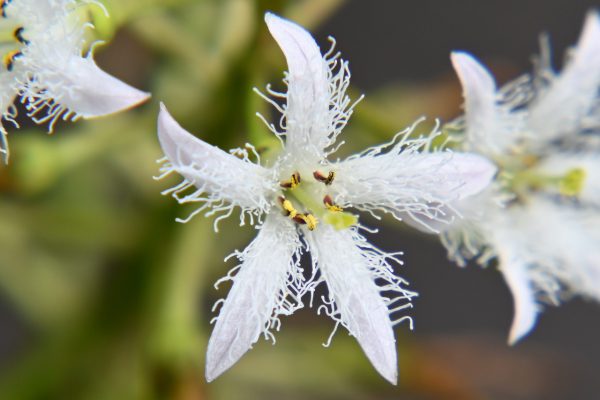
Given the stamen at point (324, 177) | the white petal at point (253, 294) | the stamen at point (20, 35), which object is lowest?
the white petal at point (253, 294)

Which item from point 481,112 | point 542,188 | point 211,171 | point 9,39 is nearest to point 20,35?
point 9,39

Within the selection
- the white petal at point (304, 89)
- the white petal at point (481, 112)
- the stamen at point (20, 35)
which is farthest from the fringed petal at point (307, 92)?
the stamen at point (20, 35)

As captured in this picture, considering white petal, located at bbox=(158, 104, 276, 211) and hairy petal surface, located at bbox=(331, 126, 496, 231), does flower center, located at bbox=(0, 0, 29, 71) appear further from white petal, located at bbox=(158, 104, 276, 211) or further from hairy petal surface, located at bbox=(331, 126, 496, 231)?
hairy petal surface, located at bbox=(331, 126, 496, 231)

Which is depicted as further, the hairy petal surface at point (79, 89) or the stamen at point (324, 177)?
the stamen at point (324, 177)

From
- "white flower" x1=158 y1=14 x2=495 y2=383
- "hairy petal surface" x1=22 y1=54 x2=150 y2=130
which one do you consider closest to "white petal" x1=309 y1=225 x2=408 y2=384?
"white flower" x1=158 y1=14 x2=495 y2=383

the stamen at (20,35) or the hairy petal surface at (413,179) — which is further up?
the hairy petal surface at (413,179)

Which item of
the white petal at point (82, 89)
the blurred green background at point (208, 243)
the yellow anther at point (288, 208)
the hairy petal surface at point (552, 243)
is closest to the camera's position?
the white petal at point (82, 89)

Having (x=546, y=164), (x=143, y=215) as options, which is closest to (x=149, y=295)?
(x=143, y=215)

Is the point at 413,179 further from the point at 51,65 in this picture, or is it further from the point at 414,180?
the point at 51,65

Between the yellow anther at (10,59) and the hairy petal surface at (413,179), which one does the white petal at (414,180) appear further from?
the yellow anther at (10,59)
